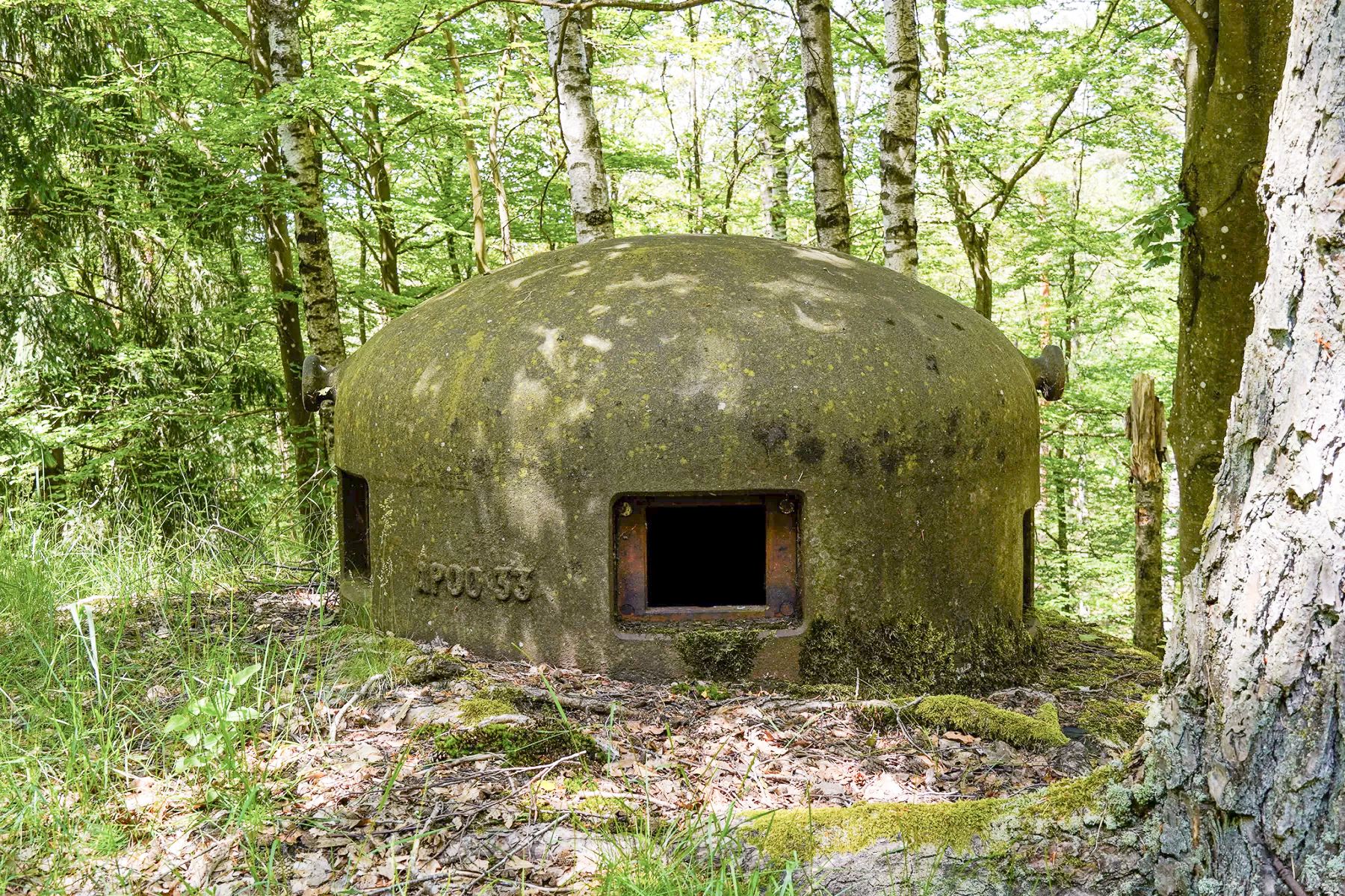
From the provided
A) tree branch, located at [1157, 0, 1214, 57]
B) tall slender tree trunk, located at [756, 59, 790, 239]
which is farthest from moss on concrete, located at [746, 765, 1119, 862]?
tall slender tree trunk, located at [756, 59, 790, 239]

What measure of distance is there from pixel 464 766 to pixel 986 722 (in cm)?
222

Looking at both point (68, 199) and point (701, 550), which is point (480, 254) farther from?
point (701, 550)

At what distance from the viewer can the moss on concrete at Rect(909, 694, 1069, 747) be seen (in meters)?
4.12

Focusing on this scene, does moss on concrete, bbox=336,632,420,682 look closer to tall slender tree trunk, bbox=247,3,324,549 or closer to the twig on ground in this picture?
the twig on ground

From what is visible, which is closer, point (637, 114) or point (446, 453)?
point (446, 453)

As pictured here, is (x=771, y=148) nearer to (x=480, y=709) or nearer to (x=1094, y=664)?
(x=1094, y=664)

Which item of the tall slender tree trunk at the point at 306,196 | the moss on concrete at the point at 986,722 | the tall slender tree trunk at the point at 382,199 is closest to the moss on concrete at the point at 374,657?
the moss on concrete at the point at 986,722

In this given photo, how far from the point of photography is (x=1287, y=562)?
82.7 inches

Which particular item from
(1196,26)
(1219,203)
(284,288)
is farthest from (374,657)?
(284,288)

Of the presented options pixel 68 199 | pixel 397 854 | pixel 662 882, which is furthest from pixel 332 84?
pixel 662 882

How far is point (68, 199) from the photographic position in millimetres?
10453

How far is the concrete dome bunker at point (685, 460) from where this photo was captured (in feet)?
14.6

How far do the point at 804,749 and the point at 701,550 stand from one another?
Result: 3.58m

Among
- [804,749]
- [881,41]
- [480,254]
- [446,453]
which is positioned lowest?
[804,749]
